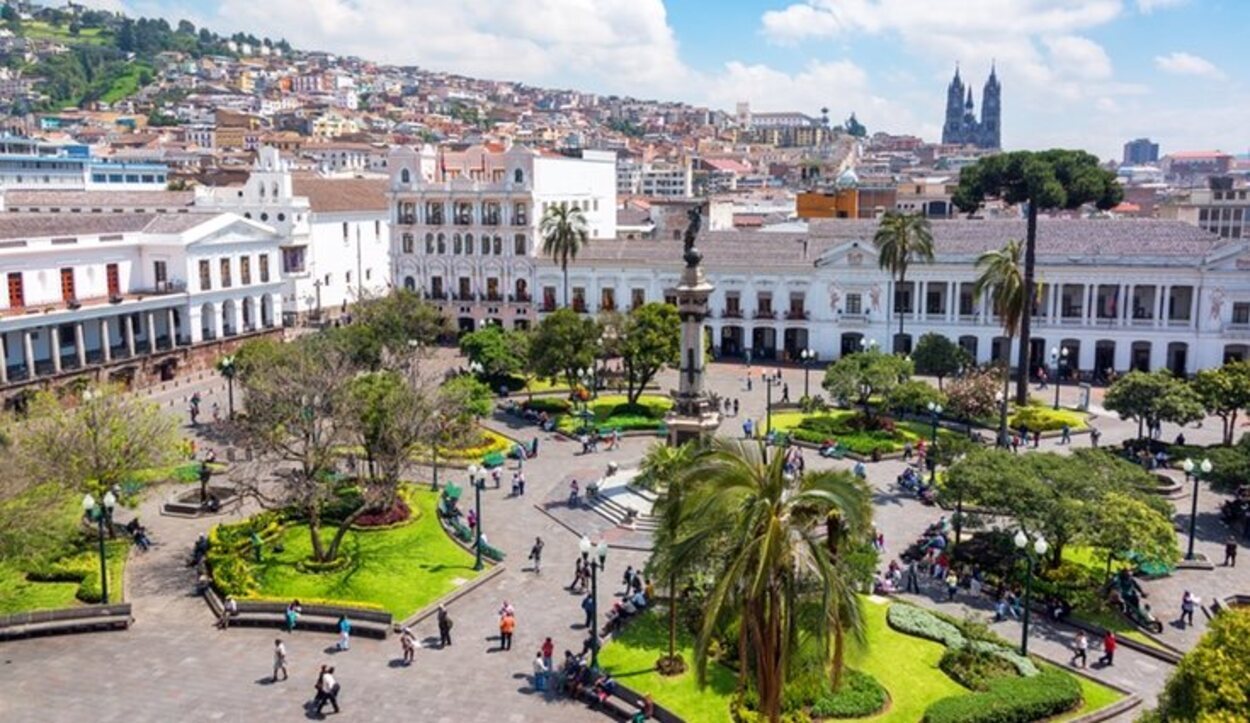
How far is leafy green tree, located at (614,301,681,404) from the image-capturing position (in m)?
51.8

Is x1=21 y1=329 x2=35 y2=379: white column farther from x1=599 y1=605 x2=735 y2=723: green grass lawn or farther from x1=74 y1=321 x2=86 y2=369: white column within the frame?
x1=599 y1=605 x2=735 y2=723: green grass lawn

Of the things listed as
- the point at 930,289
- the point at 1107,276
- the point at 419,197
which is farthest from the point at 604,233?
the point at 1107,276

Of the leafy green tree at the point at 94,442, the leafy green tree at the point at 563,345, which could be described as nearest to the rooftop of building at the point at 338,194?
the leafy green tree at the point at 563,345

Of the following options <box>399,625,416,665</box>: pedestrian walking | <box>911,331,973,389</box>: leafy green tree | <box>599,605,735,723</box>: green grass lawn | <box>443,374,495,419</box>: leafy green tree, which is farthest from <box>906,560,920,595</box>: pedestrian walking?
Result: <box>911,331,973,389</box>: leafy green tree

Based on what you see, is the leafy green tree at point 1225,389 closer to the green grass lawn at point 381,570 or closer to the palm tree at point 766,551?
the green grass lawn at point 381,570

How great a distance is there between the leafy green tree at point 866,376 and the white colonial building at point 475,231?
29.6 metres

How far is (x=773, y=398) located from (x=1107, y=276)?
22.6 metres

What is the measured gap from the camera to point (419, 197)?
78.6 metres

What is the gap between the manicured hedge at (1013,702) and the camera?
23.2 m

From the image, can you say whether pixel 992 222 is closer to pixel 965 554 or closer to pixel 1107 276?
pixel 1107 276

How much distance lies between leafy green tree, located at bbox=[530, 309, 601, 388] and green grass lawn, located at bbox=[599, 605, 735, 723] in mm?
24890

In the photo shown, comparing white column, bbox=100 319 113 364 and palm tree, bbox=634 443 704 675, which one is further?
white column, bbox=100 319 113 364

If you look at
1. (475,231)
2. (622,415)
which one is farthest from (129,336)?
(622,415)

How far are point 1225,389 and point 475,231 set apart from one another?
50.1 meters
